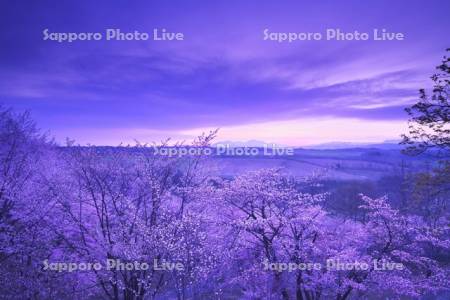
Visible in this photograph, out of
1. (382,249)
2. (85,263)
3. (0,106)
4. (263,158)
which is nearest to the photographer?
(85,263)

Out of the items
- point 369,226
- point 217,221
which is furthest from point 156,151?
point 369,226

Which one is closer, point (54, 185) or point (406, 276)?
point (54, 185)

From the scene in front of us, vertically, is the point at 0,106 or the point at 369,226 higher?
the point at 0,106

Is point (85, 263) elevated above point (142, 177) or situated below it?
below

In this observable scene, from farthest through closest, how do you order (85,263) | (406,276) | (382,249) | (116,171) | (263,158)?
(263,158) → (406,276) → (382,249) → (116,171) → (85,263)

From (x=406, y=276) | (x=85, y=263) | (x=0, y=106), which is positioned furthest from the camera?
(x=0, y=106)

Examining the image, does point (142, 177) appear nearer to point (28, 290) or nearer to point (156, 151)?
point (156, 151)

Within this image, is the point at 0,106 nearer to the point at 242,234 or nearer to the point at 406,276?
the point at 242,234

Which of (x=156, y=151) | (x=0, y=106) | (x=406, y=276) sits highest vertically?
(x=0, y=106)

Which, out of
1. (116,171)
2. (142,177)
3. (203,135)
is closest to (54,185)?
(116,171)
